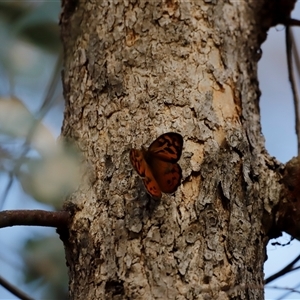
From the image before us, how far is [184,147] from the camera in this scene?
1.09m

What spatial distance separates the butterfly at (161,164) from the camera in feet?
3.24

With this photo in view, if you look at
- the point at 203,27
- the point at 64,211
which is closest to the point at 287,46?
the point at 203,27

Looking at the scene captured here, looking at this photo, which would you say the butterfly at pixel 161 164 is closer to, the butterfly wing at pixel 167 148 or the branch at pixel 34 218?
the butterfly wing at pixel 167 148

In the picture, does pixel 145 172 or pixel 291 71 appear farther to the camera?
pixel 291 71

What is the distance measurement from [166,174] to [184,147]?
0.11 meters

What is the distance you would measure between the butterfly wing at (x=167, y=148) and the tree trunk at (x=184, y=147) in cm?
7

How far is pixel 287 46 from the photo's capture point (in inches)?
60.3

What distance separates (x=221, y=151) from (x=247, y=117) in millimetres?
138

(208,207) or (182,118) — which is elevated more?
(182,118)

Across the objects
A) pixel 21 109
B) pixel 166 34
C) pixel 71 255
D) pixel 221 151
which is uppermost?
pixel 21 109

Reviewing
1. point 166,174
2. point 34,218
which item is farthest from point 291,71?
point 34,218

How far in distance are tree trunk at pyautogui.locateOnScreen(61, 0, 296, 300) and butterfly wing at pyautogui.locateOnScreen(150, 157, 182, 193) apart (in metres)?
0.04

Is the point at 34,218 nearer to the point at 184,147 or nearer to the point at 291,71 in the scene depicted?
the point at 184,147

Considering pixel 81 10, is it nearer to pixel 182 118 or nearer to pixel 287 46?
pixel 182 118
